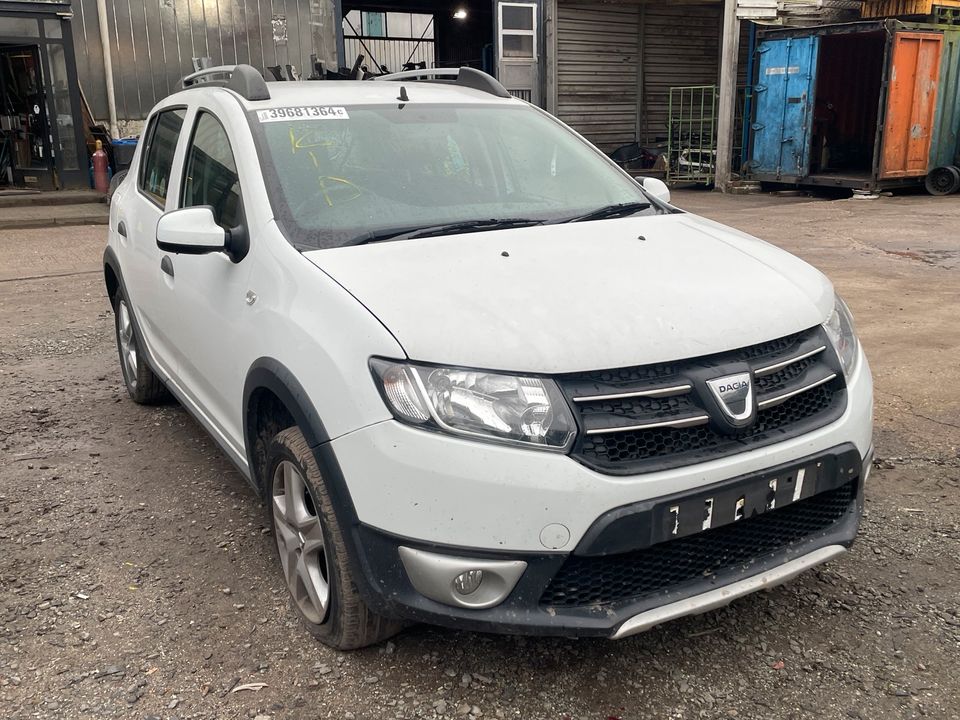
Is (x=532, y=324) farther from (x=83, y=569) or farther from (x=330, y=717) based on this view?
(x=83, y=569)

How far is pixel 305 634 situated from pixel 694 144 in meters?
17.6

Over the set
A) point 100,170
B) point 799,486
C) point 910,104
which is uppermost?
point 910,104

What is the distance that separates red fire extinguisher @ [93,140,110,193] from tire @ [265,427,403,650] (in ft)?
43.4

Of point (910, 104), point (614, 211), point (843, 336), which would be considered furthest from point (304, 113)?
point (910, 104)

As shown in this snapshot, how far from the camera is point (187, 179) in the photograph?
3691 millimetres

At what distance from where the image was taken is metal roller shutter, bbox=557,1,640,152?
1880 centimetres

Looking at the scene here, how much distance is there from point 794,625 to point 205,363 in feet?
7.34

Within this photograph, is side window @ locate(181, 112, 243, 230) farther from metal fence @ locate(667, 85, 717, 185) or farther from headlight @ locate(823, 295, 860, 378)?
metal fence @ locate(667, 85, 717, 185)

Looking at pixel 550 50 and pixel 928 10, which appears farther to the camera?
pixel 550 50

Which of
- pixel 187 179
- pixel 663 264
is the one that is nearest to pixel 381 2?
pixel 187 179

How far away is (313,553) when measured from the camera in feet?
8.79

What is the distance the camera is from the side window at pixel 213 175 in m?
3.18

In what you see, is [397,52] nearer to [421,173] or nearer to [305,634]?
[421,173]

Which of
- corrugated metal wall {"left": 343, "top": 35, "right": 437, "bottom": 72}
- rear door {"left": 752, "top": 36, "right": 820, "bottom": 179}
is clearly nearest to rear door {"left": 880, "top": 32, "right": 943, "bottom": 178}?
rear door {"left": 752, "top": 36, "right": 820, "bottom": 179}
